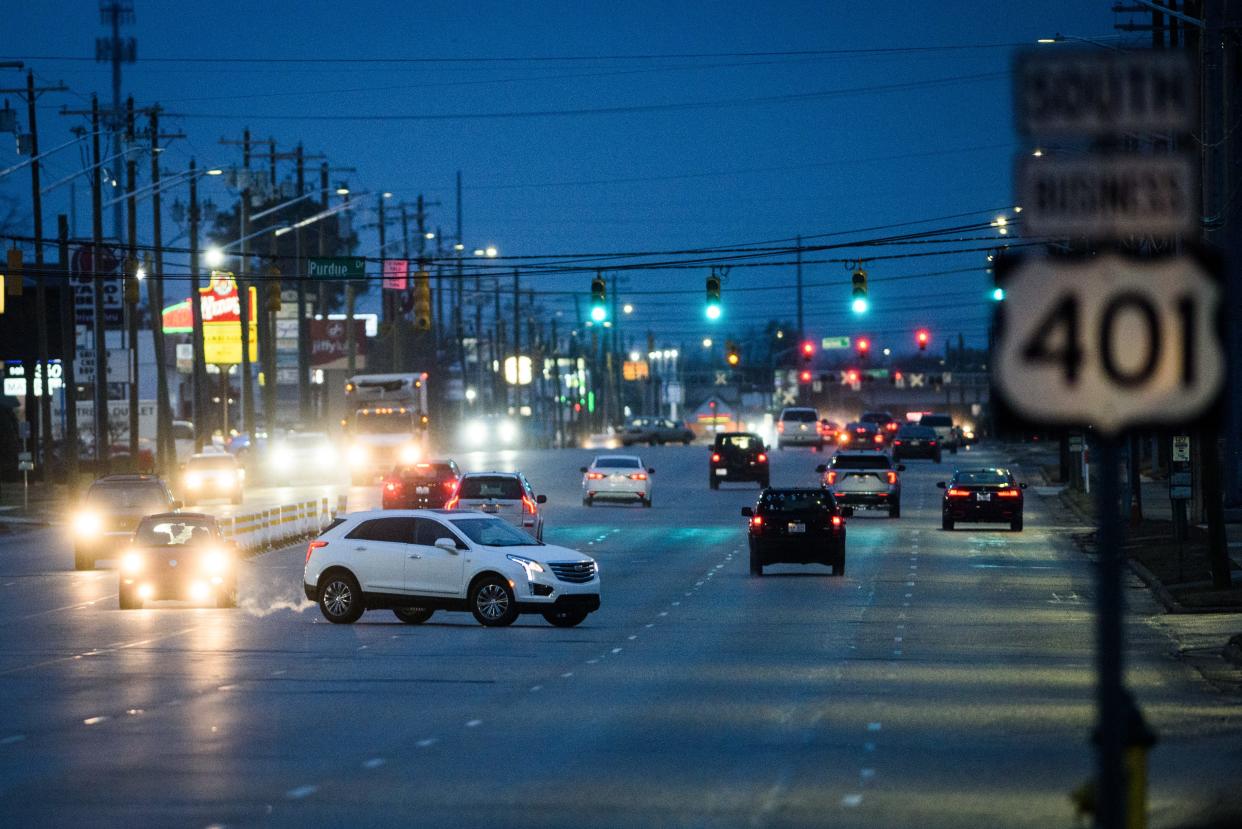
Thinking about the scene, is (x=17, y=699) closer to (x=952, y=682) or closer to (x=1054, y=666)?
(x=952, y=682)

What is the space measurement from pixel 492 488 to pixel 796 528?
28.7ft

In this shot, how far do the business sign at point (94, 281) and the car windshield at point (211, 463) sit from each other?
6.31m

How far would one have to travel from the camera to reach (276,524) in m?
49.4

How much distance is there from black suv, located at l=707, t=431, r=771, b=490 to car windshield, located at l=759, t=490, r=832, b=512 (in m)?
→ 32.7

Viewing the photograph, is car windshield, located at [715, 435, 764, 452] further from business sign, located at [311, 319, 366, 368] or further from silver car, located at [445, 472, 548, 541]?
business sign, located at [311, 319, 366, 368]

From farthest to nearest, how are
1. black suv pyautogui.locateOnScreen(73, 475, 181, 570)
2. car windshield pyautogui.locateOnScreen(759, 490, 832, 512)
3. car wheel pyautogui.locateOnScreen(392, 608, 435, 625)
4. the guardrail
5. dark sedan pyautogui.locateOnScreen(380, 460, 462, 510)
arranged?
dark sedan pyautogui.locateOnScreen(380, 460, 462, 510), the guardrail, black suv pyautogui.locateOnScreen(73, 475, 181, 570), car windshield pyautogui.locateOnScreen(759, 490, 832, 512), car wheel pyautogui.locateOnScreen(392, 608, 435, 625)

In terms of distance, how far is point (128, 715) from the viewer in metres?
19.3

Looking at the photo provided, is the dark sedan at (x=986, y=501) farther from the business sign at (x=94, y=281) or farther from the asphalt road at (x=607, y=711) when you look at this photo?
the business sign at (x=94, y=281)

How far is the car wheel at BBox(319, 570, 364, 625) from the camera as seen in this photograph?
3022cm

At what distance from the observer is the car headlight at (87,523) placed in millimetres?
42656

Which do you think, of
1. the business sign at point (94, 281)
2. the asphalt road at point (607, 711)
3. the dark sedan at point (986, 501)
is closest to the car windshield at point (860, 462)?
the dark sedan at point (986, 501)

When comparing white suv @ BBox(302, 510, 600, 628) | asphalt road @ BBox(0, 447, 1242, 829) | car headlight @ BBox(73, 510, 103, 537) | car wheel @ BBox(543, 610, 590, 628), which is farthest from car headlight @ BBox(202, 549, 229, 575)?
car headlight @ BBox(73, 510, 103, 537)

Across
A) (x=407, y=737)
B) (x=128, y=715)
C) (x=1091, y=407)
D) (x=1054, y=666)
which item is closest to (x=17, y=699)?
(x=128, y=715)

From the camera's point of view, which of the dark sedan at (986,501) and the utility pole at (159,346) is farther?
the utility pole at (159,346)
